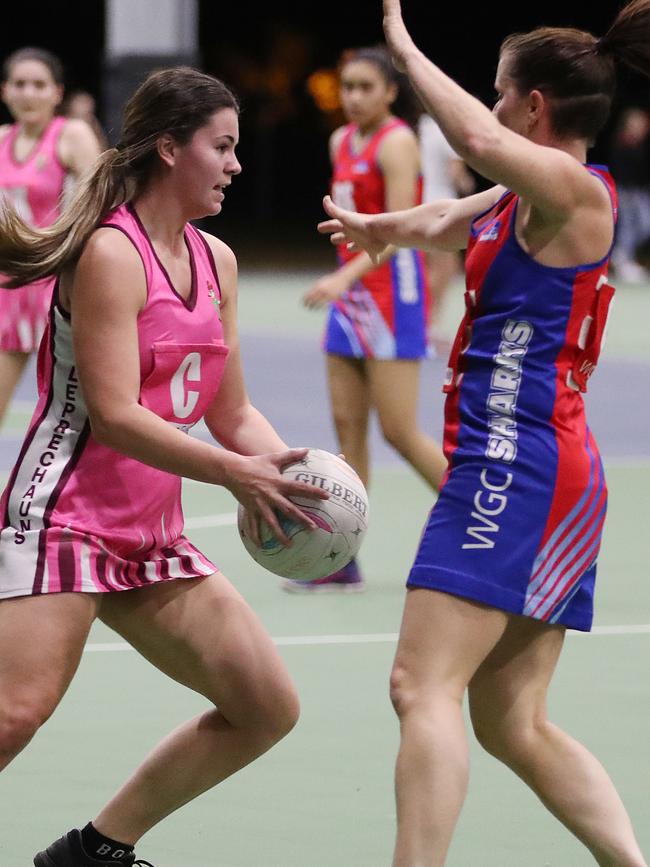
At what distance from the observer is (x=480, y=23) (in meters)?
41.1

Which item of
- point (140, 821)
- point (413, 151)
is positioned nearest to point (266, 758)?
point (140, 821)

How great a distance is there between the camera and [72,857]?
4.07 metres

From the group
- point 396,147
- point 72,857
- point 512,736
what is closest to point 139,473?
point 72,857

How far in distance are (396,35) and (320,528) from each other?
1.05m

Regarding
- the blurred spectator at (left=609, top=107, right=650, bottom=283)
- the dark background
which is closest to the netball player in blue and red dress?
the blurred spectator at (left=609, top=107, right=650, bottom=283)

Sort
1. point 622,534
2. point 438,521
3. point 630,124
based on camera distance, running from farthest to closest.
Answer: point 630,124
point 622,534
point 438,521

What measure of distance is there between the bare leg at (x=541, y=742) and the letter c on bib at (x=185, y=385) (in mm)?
855

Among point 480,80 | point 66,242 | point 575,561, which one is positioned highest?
point 66,242

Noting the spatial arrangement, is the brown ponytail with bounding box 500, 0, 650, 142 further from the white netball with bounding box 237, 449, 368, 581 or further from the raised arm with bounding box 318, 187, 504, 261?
the white netball with bounding box 237, 449, 368, 581

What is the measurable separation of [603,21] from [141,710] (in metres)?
33.6

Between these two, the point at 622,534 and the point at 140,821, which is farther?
the point at 622,534

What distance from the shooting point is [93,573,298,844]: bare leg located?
3.96 metres

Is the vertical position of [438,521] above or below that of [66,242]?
below

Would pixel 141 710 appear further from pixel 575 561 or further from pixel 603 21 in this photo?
pixel 603 21
